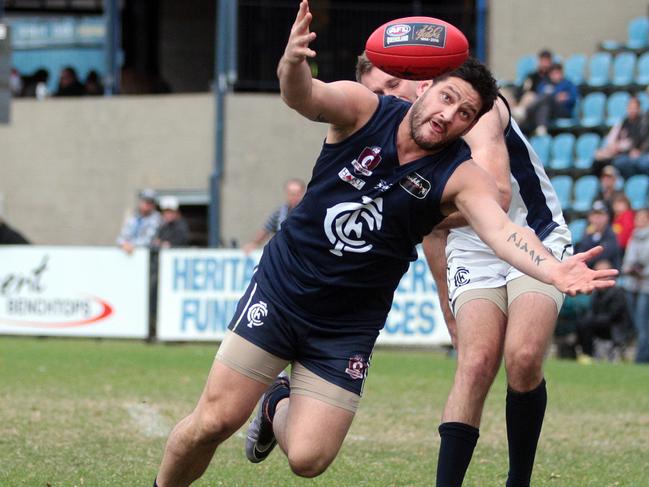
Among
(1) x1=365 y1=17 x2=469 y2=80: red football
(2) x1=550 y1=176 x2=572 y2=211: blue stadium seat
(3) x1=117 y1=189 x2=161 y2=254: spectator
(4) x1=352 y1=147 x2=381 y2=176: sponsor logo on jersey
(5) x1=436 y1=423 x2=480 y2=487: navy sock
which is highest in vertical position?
(1) x1=365 y1=17 x2=469 y2=80: red football

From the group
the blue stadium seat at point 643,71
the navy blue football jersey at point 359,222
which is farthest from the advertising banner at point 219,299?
the navy blue football jersey at point 359,222

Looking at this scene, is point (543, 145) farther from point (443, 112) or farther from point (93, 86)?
point (443, 112)

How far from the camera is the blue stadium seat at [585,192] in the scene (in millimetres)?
19625

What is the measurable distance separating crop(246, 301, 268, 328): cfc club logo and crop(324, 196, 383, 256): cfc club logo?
0.40 meters

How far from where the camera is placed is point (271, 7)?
938 inches

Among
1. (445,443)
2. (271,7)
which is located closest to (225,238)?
(271,7)

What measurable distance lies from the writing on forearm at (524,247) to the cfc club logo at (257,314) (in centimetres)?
113

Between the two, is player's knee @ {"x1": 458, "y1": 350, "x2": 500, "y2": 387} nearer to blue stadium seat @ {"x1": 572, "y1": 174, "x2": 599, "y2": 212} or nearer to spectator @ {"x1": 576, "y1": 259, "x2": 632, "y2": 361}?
spectator @ {"x1": 576, "y1": 259, "x2": 632, "y2": 361}

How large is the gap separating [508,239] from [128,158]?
19314 mm

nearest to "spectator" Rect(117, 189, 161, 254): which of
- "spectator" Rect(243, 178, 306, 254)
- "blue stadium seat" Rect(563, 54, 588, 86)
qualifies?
"spectator" Rect(243, 178, 306, 254)

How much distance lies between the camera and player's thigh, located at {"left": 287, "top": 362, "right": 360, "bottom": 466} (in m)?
5.72

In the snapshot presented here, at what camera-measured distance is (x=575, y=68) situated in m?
22.5

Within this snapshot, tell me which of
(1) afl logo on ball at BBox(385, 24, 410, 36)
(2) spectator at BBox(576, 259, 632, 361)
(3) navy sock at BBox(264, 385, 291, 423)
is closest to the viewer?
(1) afl logo on ball at BBox(385, 24, 410, 36)

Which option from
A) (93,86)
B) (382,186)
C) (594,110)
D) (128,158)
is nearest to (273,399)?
(382,186)
